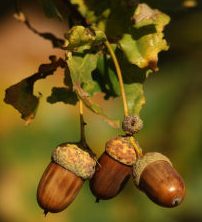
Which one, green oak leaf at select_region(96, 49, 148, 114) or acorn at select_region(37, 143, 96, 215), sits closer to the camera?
acorn at select_region(37, 143, 96, 215)

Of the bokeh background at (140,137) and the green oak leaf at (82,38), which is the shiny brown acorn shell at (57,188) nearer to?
the green oak leaf at (82,38)

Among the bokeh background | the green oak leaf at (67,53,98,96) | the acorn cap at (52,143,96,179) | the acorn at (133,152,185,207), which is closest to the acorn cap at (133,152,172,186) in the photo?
the acorn at (133,152,185,207)

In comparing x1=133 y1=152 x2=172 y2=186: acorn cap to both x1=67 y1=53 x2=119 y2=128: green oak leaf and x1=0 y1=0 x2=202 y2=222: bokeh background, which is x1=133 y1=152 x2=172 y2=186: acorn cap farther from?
x1=0 y1=0 x2=202 y2=222: bokeh background

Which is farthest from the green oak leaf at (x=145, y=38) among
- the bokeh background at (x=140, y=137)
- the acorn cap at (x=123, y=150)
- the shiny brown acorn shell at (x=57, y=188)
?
the bokeh background at (x=140, y=137)

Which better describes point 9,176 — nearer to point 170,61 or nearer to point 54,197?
point 170,61

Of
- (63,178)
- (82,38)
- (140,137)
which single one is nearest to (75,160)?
(63,178)

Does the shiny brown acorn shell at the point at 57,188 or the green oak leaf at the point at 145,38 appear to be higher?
the green oak leaf at the point at 145,38

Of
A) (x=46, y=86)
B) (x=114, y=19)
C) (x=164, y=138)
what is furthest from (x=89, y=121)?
Result: (x=114, y=19)
